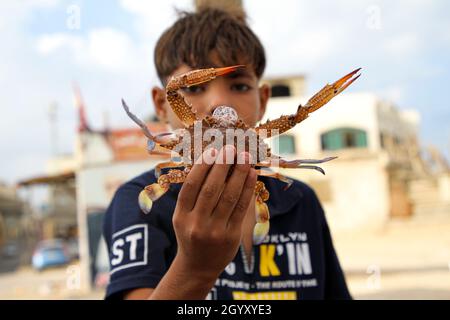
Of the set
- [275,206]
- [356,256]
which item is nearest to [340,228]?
[356,256]

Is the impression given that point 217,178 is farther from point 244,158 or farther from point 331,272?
point 331,272

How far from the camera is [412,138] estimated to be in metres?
33.0

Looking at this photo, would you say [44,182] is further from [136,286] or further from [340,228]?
[136,286]

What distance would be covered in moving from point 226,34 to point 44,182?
17.5 meters

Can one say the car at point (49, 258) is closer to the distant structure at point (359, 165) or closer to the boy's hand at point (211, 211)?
the distant structure at point (359, 165)

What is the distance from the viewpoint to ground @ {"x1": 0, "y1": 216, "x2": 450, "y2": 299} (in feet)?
35.3

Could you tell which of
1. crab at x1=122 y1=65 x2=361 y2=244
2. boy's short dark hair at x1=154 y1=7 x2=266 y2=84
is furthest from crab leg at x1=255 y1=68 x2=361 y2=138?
boy's short dark hair at x1=154 y1=7 x2=266 y2=84

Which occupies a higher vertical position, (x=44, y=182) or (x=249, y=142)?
(x=44, y=182)

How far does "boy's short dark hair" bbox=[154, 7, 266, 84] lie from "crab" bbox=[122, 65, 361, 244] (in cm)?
51

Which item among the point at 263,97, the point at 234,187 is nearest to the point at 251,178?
the point at 234,187

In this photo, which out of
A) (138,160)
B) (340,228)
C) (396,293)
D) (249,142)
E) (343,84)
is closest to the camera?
(249,142)

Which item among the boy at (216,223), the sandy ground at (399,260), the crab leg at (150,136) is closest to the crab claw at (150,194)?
the boy at (216,223)

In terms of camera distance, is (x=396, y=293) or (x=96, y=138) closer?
(x=396, y=293)
